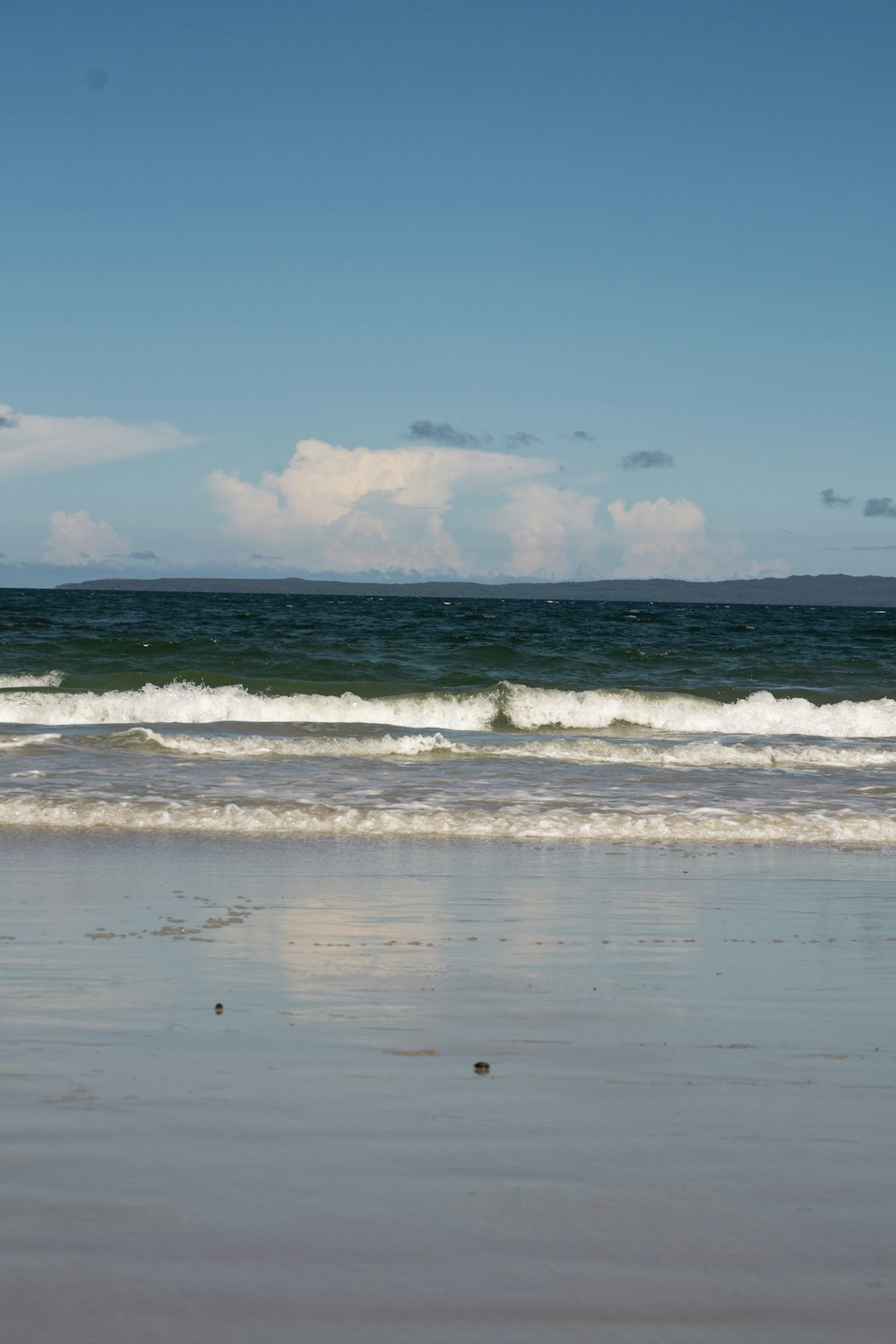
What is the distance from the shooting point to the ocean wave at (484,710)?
20219 mm

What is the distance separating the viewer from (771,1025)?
4.33m

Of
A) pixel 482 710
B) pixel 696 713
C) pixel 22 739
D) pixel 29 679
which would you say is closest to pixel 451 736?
pixel 482 710

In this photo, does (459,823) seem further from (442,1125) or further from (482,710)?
(482,710)

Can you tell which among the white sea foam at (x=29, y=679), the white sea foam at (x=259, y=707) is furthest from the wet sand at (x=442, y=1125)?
the white sea foam at (x=29, y=679)

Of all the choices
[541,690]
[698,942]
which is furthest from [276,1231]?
[541,690]

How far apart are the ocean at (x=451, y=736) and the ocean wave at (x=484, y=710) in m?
0.05

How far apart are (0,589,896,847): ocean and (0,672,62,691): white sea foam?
0.23ft

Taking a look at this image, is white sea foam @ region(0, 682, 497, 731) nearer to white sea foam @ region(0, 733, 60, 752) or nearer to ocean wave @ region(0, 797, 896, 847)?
white sea foam @ region(0, 733, 60, 752)

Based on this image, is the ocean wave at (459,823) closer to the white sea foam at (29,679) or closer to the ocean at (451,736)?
the ocean at (451,736)

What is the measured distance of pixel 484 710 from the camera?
2144cm

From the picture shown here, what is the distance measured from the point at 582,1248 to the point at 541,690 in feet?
65.7

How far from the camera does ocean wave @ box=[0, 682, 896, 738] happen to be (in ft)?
66.3

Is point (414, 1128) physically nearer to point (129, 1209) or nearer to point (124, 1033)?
point (129, 1209)

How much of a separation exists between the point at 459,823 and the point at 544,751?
5.30 m
